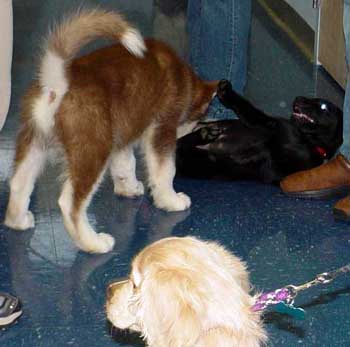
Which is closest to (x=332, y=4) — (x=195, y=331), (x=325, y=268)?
(x=325, y=268)

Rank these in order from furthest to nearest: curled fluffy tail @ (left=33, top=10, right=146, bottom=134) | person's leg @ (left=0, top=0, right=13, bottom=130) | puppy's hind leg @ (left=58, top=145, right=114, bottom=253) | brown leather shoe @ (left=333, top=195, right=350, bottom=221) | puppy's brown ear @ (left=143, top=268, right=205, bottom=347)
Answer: brown leather shoe @ (left=333, top=195, right=350, bottom=221)
puppy's hind leg @ (left=58, top=145, right=114, bottom=253)
curled fluffy tail @ (left=33, top=10, right=146, bottom=134)
person's leg @ (left=0, top=0, right=13, bottom=130)
puppy's brown ear @ (left=143, top=268, right=205, bottom=347)

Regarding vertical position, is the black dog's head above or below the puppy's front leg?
above

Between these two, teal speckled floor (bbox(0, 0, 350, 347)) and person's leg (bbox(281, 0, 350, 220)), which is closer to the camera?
teal speckled floor (bbox(0, 0, 350, 347))

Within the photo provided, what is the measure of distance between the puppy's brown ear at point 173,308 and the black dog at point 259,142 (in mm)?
2053

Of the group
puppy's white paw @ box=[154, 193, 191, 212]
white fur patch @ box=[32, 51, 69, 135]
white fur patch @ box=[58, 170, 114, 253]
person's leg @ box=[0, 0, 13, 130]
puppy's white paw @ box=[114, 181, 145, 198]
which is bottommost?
puppy's white paw @ box=[114, 181, 145, 198]

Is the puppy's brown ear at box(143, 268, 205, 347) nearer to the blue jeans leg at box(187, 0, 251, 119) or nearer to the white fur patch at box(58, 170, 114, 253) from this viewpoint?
the white fur patch at box(58, 170, 114, 253)

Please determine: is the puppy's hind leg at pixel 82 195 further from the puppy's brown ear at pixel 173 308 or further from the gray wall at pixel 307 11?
the gray wall at pixel 307 11

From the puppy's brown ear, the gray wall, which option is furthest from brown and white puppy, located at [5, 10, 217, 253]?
the gray wall

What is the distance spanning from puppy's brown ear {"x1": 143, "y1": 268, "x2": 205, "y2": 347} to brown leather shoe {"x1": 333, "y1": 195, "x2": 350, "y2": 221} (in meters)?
1.75

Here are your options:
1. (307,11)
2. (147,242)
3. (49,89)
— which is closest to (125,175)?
(147,242)

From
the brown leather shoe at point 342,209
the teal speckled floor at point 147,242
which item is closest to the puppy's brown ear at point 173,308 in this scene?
the teal speckled floor at point 147,242

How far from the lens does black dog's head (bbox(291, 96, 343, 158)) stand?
12.2 feet

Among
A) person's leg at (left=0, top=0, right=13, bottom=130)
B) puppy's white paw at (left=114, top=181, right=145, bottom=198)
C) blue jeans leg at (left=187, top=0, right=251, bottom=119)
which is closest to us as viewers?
person's leg at (left=0, top=0, right=13, bottom=130)

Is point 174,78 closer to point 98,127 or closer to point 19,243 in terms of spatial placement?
point 98,127
